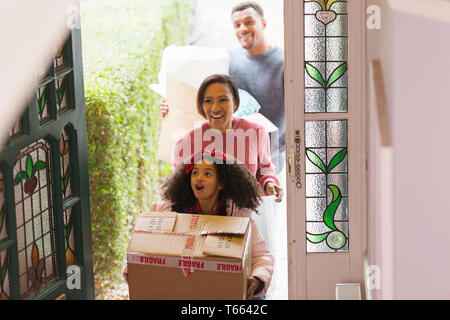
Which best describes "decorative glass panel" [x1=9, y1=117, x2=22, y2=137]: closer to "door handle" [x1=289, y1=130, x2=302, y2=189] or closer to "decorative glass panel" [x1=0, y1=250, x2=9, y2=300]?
"decorative glass panel" [x1=0, y1=250, x2=9, y2=300]

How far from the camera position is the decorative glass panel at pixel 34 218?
11.2ft

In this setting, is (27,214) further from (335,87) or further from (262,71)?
(262,71)

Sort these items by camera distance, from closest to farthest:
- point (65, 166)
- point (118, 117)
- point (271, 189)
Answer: point (65, 166)
point (271, 189)
point (118, 117)

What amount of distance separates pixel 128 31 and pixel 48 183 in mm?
2454

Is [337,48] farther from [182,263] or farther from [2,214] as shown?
[2,214]

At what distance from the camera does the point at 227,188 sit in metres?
4.19

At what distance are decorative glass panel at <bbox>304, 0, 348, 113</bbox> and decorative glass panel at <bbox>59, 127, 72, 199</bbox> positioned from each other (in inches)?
53.1

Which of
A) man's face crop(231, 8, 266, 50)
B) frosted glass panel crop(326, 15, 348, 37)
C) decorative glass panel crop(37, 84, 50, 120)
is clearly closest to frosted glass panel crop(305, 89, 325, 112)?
frosted glass panel crop(326, 15, 348, 37)

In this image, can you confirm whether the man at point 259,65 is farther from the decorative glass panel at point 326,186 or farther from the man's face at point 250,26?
the decorative glass panel at point 326,186

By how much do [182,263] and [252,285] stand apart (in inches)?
16.5

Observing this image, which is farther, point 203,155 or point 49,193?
point 203,155

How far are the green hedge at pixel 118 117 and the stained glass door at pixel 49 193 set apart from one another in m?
0.92

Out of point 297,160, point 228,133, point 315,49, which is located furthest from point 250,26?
point 297,160

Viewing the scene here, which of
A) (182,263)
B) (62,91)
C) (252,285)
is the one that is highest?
(62,91)
